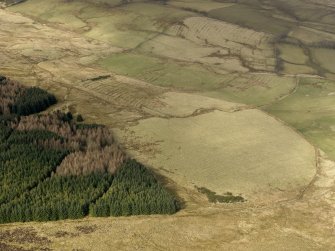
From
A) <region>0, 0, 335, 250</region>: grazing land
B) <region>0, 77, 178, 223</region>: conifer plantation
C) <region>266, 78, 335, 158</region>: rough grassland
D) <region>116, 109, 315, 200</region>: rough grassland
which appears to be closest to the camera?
<region>0, 0, 335, 250</region>: grazing land

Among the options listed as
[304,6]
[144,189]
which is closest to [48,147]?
[144,189]

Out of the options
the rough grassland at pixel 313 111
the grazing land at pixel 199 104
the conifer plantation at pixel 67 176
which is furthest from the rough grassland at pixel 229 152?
the conifer plantation at pixel 67 176

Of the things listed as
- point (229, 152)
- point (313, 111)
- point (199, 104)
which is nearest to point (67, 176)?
point (229, 152)

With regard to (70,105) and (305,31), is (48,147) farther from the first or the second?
(305,31)

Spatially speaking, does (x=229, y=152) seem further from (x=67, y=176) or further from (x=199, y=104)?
(x=67, y=176)

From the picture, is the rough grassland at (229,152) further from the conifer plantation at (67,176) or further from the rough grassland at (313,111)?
the conifer plantation at (67,176)

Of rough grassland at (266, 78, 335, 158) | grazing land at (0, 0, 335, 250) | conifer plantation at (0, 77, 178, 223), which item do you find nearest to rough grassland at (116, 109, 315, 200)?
grazing land at (0, 0, 335, 250)

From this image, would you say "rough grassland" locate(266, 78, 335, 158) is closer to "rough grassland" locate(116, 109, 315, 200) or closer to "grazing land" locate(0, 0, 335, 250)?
"grazing land" locate(0, 0, 335, 250)
